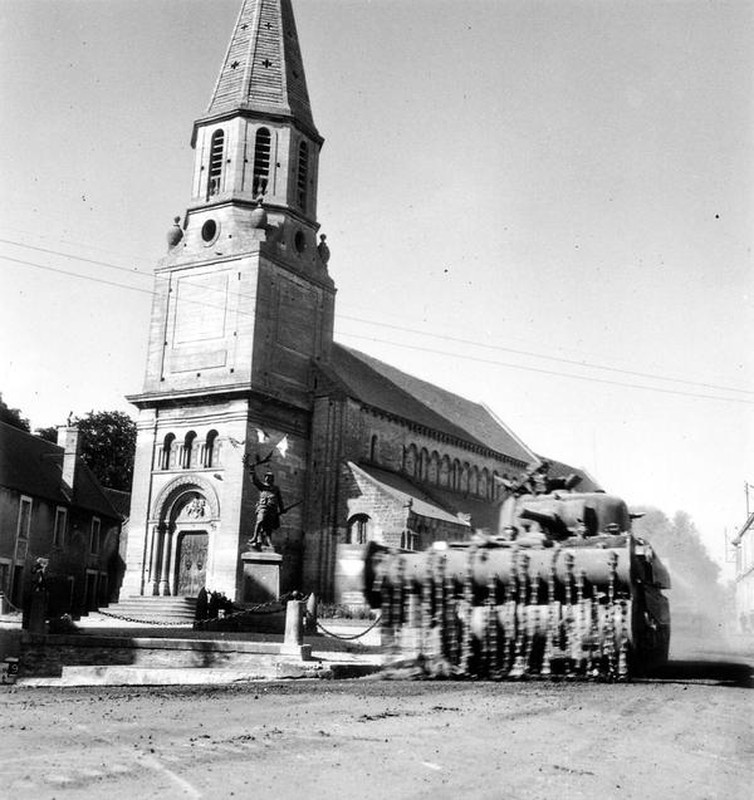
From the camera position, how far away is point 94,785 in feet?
20.1

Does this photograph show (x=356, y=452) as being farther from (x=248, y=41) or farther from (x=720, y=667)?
(x=720, y=667)

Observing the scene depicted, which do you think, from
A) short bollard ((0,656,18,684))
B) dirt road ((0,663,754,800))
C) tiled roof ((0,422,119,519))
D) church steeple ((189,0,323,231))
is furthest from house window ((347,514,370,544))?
dirt road ((0,663,754,800))

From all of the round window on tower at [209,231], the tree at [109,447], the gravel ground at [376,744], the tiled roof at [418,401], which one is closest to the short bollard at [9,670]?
the gravel ground at [376,744]

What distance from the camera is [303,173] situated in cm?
4528

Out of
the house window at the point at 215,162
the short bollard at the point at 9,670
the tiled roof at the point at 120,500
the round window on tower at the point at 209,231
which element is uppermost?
the house window at the point at 215,162

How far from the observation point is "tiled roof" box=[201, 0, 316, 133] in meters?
44.1

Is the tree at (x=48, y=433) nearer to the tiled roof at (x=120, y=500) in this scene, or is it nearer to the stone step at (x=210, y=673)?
the tiled roof at (x=120, y=500)

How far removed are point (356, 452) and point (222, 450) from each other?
6635mm

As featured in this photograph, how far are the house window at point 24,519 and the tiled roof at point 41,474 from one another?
1.34ft

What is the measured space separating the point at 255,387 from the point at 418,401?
14.8 metres

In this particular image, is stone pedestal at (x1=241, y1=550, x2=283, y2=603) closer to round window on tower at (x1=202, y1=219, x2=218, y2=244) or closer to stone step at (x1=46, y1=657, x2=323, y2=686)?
stone step at (x1=46, y1=657, x2=323, y2=686)

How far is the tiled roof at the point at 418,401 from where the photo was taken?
154 ft

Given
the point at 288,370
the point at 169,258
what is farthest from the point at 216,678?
the point at 169,258

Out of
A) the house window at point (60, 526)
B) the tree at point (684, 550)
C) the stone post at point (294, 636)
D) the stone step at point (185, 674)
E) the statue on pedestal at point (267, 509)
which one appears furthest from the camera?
the tree at point (684, 550)
